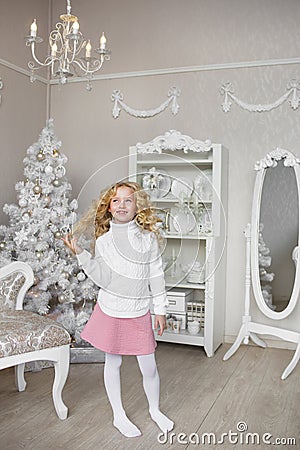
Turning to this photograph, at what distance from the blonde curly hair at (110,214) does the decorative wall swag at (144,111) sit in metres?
2.53

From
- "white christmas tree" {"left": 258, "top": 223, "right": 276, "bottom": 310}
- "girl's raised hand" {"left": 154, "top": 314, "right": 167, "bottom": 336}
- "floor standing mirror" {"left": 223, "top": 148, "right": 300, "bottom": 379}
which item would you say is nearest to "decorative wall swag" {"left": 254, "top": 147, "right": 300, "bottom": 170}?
"floor standing mirror" {"left": 223, "top": 148, "right": 300, "bottom": 379}

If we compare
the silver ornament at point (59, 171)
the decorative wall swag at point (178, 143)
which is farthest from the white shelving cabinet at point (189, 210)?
the silver ornament at point (59, 171)

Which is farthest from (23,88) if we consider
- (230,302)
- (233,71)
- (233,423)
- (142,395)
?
(233,423)

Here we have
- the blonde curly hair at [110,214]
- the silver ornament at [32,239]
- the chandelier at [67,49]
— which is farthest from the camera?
the silver ornament at [32,239]

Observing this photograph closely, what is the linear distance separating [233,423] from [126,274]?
110cm

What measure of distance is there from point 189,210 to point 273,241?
1.88 metres

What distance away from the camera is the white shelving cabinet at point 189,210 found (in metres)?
2.27

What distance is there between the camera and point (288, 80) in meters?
4.28

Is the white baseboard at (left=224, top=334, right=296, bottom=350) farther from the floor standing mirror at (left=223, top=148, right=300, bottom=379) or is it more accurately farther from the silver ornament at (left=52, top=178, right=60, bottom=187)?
the silver ornament at (left=52, top=178, right=60, bottom=187)

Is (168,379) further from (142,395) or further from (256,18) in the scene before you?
(256,18)

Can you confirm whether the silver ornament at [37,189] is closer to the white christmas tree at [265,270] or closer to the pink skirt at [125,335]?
the pink skirt at [125,335]

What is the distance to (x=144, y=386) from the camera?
8.49ft

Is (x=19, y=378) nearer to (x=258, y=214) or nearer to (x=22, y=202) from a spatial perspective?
(x=22, y=202)

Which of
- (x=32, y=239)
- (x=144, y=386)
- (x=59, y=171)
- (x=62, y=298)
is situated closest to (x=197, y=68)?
(x=59, y=171)
